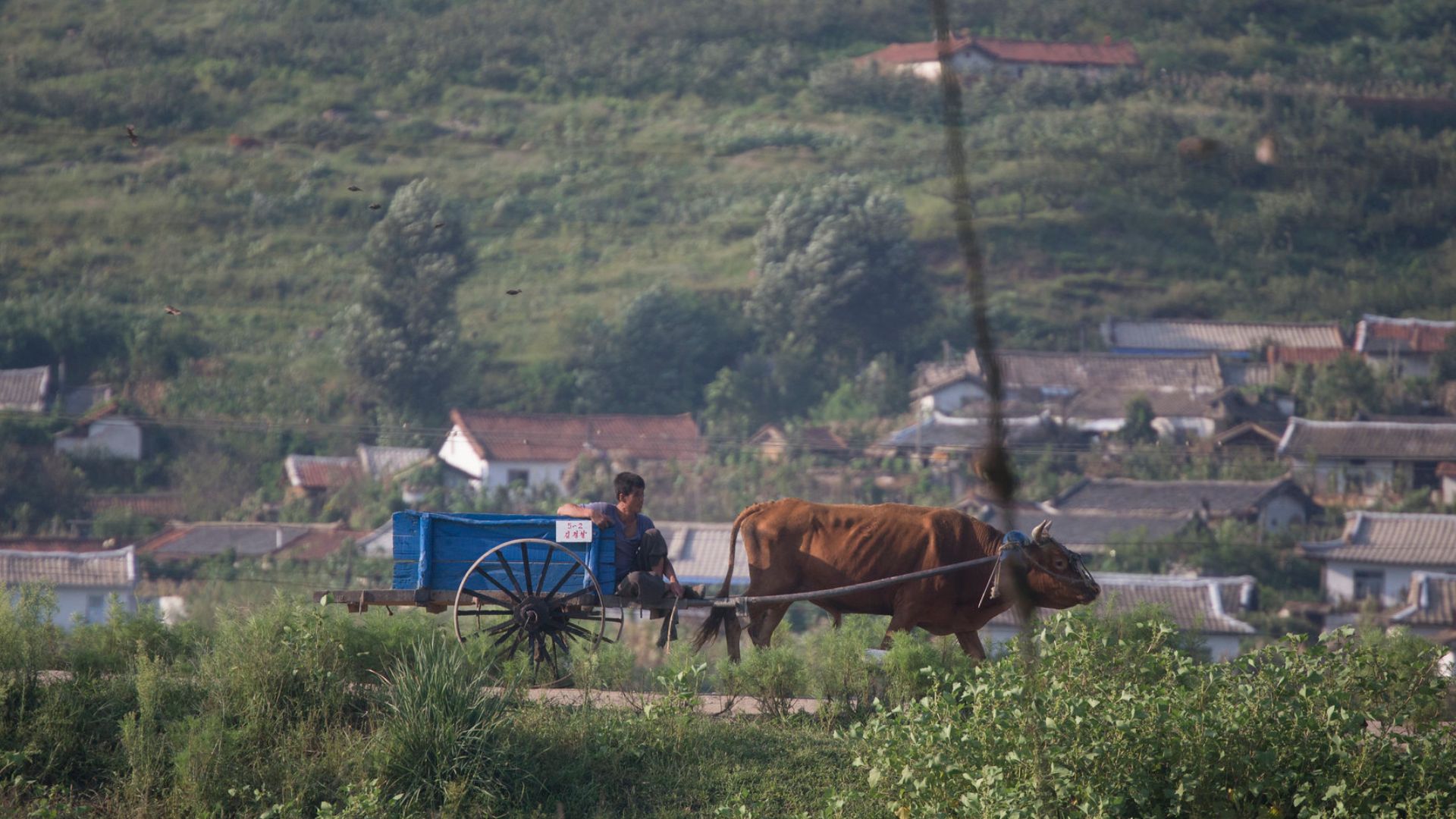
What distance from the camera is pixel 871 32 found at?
6806cm

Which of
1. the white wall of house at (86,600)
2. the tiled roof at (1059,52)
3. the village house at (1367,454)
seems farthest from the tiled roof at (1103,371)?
the tiled roof at (1059,52)

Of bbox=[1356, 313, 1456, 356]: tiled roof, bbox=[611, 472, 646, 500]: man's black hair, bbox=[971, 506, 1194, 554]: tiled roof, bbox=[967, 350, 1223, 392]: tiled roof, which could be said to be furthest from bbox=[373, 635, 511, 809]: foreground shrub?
bbox=[1356, 313, 1456, 356]: tiled roof

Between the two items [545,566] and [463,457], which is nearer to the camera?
[545,566]

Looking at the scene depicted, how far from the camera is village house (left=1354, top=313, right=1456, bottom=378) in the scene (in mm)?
40156

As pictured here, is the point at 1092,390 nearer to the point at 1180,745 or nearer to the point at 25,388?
the point at 25,388

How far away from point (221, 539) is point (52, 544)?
10.4ft

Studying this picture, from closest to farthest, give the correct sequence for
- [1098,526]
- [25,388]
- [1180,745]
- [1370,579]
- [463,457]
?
[1180,745] < [1370,579] < [1098,526] < [463,457] < [25,388]

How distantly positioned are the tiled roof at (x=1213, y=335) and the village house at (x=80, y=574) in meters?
27.2

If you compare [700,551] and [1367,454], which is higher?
[1367,454]

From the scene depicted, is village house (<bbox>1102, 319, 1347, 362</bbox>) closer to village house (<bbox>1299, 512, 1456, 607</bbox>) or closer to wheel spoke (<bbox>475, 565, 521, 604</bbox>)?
village house (<bbox>1299, 512, 1456, 607</bbox>)

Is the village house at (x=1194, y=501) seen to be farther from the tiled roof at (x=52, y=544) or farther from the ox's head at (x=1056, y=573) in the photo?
the ox's head at (x=1056, y=573)

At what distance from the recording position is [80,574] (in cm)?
2780

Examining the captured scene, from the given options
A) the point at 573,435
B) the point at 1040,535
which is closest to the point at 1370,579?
the point at 573,435

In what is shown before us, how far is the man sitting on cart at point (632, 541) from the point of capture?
9.49 meters
